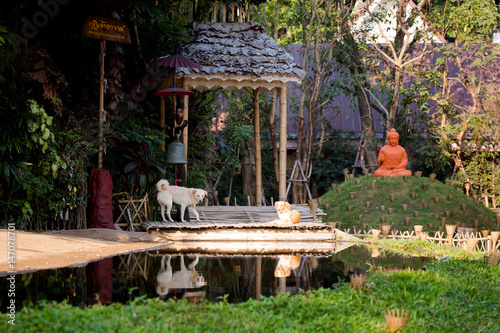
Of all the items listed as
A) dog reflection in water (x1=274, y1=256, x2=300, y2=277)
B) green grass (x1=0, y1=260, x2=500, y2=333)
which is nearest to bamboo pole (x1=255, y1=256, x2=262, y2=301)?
dog reflection in water (x1=274, y1=256, x2=300, y2=277)

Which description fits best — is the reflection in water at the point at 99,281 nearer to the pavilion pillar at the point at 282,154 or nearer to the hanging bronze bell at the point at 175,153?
the hanging bronze bell at the point at 175,153

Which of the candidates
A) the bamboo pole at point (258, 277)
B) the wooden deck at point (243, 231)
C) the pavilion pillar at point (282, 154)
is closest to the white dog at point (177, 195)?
the wooden deck at point (243, 231)

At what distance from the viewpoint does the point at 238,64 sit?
11891mm

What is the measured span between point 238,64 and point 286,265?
497cm

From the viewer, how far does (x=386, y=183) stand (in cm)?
1568

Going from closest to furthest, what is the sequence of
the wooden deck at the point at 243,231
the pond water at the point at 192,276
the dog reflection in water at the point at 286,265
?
the pond water at the point at 192,276 → the dog reflection in water at the point at 286,265 → the wooden deck at the point at 243,231

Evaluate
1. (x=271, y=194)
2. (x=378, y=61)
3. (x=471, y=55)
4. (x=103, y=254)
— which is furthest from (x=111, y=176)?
(x=471, y=55)

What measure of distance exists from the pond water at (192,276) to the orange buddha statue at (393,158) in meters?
6.59

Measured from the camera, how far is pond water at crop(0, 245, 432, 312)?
6.11m

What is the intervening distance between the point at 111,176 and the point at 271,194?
816 cm

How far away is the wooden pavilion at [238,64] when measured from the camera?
38.6 feet

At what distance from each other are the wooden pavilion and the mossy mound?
11.1ft

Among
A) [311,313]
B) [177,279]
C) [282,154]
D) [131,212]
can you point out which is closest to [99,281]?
[177,279]

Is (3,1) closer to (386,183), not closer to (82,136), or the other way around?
(82,136)
